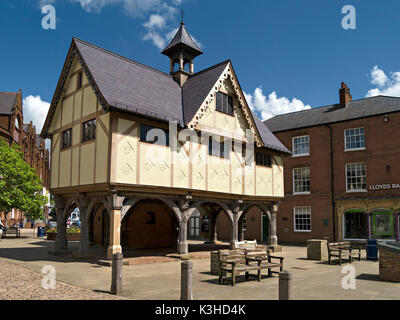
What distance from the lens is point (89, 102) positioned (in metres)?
16.3

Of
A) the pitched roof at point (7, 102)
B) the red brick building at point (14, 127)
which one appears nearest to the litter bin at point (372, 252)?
the red brick building at point (14, 127)

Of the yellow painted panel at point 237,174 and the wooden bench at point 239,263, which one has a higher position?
the yellow painted panel at point 237,174

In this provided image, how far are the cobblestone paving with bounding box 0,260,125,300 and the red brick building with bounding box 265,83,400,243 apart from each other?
69.6ft

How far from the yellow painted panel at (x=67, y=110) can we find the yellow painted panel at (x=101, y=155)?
3.23 m

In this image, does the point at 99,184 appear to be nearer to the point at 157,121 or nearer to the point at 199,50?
the point at 157,121

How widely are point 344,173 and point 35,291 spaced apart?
23.2 metres

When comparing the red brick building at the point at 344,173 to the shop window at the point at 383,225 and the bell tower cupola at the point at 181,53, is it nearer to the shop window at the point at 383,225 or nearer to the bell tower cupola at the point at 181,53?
the shop window at the point at 383,225

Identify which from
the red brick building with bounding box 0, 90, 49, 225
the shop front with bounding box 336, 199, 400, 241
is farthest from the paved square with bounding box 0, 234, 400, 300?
the red brick building with bounding box 0, 90, 49, 225

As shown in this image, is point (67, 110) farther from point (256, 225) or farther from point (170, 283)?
point (256, 225)

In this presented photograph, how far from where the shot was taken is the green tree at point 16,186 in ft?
96.4

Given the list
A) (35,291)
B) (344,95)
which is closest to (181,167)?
(35,291)
